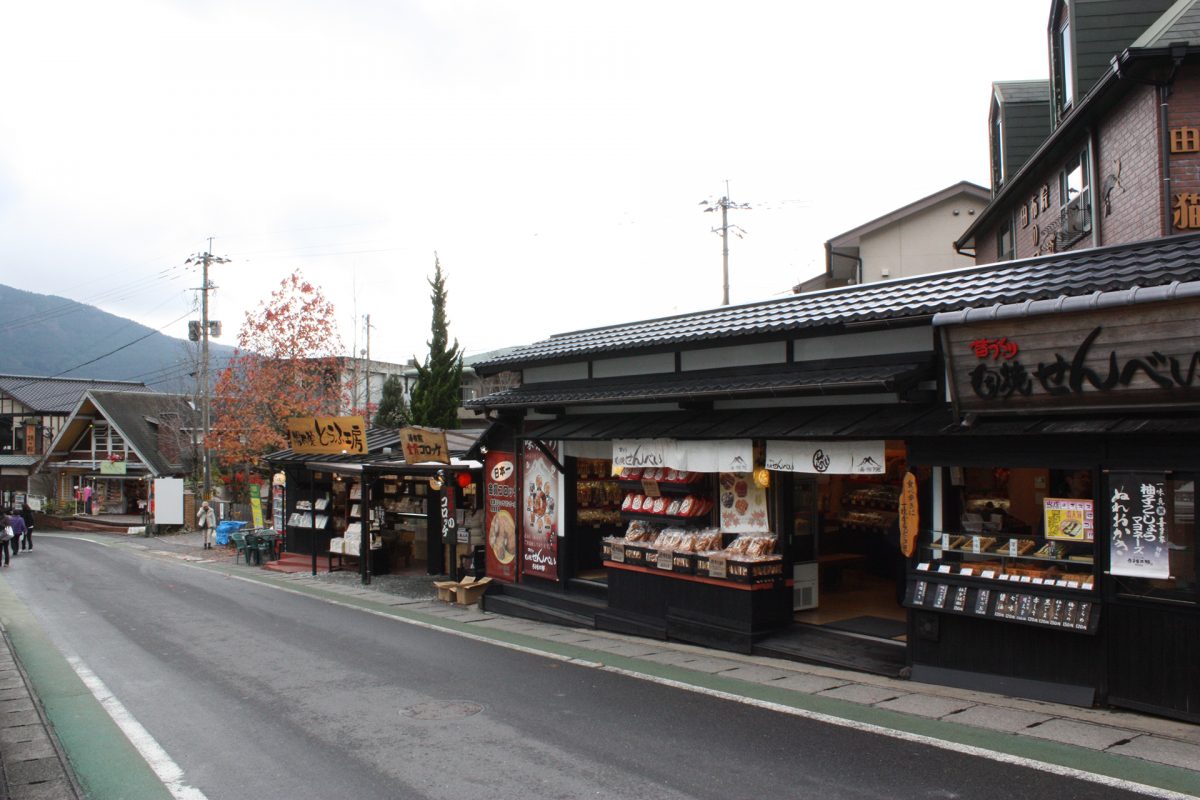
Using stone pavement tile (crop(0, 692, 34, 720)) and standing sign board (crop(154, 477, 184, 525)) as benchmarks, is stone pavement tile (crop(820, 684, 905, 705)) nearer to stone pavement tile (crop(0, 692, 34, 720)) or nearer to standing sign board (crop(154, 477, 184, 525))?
stone pavement tile (crop(0, 692, 34, 720))

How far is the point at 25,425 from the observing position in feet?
180

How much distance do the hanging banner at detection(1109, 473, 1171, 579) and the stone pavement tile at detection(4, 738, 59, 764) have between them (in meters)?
10.5

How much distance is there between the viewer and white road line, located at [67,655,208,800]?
7012mm

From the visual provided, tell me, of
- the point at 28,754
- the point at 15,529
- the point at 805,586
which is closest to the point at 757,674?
the point at 805,586

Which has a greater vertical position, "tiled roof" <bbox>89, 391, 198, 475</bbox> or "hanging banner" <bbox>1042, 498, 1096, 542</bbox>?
"tiled roof" <bbox>89, 391, 198, 475</bbox>

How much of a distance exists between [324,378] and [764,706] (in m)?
31.8

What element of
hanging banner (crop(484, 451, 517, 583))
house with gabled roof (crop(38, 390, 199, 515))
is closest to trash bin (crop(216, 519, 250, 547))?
house with gabled roof (crop(38, 390, 199, 515))

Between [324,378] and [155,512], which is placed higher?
[324,378]

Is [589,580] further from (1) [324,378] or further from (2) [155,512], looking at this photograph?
(2) [155,512]

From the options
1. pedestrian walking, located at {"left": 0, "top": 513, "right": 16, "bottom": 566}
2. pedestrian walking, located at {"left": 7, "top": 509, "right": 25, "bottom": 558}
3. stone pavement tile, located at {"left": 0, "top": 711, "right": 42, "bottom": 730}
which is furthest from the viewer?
pedestrian walking, located at {"left": 7, "top": 509, "right": 25, "bottom": 558}

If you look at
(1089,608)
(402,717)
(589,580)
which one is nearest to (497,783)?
(402,717)

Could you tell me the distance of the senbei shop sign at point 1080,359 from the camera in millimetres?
7332

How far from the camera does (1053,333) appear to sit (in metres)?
8.09

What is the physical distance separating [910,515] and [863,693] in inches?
84.3
